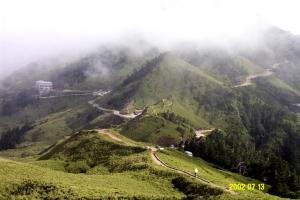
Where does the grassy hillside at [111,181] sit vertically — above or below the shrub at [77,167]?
above

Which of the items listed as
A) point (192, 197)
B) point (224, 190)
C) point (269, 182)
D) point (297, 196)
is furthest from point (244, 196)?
point (269, 182)

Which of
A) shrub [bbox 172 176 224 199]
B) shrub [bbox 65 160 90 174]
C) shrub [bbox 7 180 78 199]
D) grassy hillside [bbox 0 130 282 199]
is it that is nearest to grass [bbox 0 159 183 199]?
grassy hillside [bbox 0 130 282 199]

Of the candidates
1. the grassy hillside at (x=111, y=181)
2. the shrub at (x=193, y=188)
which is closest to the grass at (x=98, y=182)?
the grassy hillside at (x=111, y=181)

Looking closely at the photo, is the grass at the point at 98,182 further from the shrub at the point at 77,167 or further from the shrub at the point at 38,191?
the shrub at the point at 77,167

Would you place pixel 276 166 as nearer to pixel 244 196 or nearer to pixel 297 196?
pixel 297 196

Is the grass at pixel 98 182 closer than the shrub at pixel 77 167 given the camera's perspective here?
Yes

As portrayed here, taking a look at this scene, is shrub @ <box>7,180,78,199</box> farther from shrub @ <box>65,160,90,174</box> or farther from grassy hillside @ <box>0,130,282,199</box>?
shrub @ <box>65,160,90,174</box>

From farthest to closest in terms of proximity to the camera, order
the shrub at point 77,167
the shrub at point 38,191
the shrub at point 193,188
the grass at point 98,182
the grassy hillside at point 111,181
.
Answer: the shrub at point 77,167, the grass at point 98,182, the shrub at point 38,191, the grassy hillside at point 111,181, the shrub at point 193,188

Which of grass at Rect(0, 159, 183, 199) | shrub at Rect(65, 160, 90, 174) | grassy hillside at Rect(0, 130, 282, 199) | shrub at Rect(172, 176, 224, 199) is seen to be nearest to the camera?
shrub at Rect(172, 176, 224, 199)

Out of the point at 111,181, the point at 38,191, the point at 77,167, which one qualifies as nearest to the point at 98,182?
the point at 111,181

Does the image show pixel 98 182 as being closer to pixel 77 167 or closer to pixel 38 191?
pixel 38 191

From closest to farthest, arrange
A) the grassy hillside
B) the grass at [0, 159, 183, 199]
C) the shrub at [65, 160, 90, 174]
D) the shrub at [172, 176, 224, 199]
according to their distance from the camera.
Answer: the shrub at [172, 176, 224, 199], the grassy hillside, the grass at [0, 159, 183, 199], the shrub at [65, 160, 90, 174]
